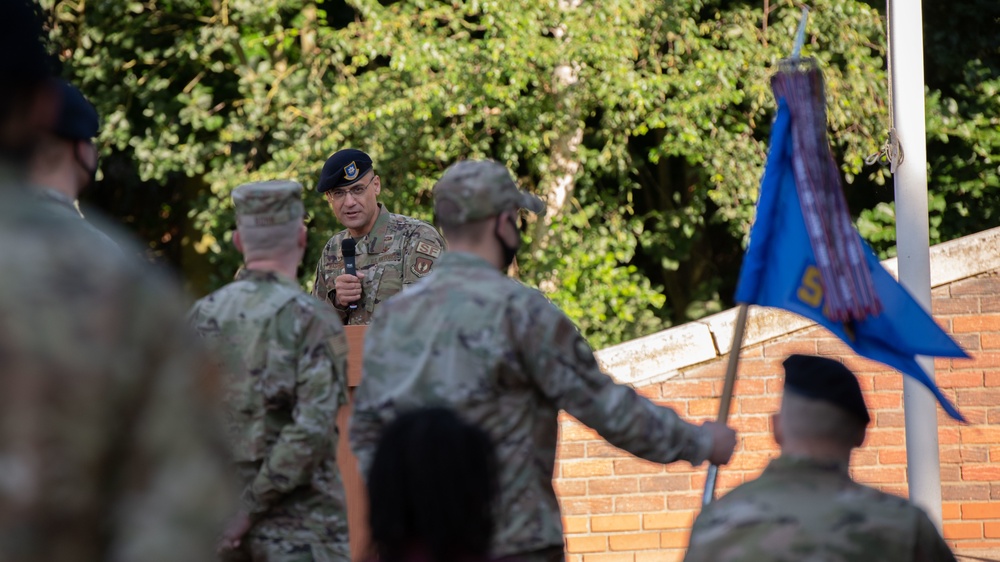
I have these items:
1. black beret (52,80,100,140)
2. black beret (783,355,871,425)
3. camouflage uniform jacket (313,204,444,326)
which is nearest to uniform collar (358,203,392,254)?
camouflage uniform jacket (313,204,444,326)

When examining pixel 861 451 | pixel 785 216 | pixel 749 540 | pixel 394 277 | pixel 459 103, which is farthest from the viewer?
pixel 459 103

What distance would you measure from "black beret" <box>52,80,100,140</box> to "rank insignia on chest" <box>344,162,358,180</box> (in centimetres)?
292

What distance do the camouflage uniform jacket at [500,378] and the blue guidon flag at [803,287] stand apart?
0.94 meters

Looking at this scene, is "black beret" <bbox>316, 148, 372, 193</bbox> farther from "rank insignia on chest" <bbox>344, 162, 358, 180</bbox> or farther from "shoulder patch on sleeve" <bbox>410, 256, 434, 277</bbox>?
"shoulder patch on sleeve" <bbox>410, 256, 434, 277</bbox>

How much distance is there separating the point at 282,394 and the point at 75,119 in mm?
997

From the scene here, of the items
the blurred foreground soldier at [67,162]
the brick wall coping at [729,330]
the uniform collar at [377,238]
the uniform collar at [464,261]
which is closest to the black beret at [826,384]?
the uniform collar at [464,261]

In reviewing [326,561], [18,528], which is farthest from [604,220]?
[18,528]

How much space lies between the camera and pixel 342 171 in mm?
6418

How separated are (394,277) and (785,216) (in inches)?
94.8

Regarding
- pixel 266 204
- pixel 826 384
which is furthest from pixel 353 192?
pixel 826 384

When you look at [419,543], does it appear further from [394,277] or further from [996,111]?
[996,111]

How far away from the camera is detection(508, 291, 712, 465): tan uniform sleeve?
139 inches

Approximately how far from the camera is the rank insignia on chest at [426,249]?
6.46 metres

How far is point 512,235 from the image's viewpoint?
12.5ft
